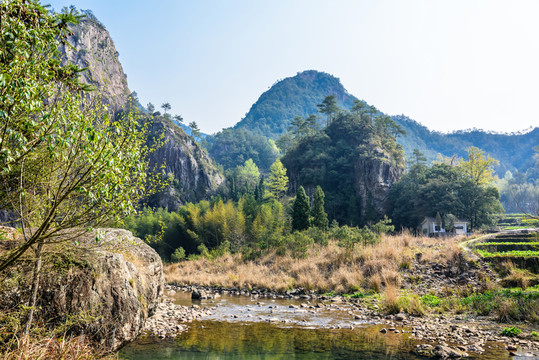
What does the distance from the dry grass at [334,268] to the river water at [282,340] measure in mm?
5256

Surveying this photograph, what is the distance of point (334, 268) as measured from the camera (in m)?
22.0

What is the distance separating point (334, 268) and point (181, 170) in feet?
224

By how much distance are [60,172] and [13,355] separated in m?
2.69

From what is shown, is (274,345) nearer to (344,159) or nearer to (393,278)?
(393,278)

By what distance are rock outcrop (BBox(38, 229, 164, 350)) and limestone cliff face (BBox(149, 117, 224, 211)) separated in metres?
72.4

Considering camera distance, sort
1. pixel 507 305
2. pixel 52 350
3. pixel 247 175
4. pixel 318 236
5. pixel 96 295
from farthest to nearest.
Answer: pixel 247 175 → pixel 318 236 → pixel 507 305 → pixel 96 295 → pixel 52 350

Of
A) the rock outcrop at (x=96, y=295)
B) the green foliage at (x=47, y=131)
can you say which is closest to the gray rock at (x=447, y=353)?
the rock outcrop at (x=96, y=295)

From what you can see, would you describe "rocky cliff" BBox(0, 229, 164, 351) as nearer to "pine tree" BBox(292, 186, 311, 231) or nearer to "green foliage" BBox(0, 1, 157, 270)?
"green foliage" BBox(0, 1, 157, 270)

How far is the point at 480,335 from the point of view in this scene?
977 centimetres

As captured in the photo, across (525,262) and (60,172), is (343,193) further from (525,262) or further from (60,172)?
(60,172)

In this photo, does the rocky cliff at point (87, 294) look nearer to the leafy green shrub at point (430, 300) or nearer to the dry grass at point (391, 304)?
the dry grass at point (391, 304)

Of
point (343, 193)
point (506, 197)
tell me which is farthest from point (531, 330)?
point (506, 197)

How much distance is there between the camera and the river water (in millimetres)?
8688

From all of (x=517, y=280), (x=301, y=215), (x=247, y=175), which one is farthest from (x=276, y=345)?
(x=247, y=175)
